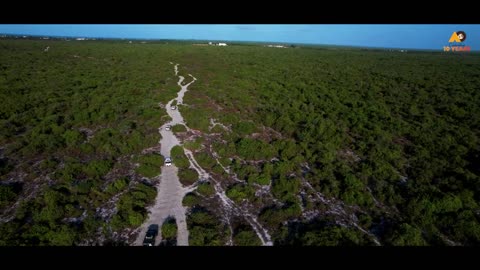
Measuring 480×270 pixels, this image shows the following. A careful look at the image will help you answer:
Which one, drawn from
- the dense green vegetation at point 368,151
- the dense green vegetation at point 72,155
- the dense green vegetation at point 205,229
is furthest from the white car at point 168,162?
the dense green vegetation at point 205,229

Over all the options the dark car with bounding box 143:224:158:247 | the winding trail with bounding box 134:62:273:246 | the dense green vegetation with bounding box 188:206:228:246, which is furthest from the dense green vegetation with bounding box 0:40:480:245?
the dark car with bounding box 143:224:158:247

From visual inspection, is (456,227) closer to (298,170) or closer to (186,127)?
(298,170)

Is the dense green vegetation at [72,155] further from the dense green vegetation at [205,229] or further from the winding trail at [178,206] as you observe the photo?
the dense green vegetation at [205,229]

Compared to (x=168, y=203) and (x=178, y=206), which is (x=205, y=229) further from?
(x=168, y=203)

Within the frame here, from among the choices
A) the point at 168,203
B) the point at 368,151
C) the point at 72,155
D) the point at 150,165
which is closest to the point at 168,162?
the point at 150,165

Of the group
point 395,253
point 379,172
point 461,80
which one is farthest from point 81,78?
point 461,80

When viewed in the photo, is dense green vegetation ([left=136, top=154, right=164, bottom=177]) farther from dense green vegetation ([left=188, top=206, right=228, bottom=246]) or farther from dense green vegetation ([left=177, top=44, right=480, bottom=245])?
dense green vegetation ([left=188, top=206, right=228, bottom=246])
